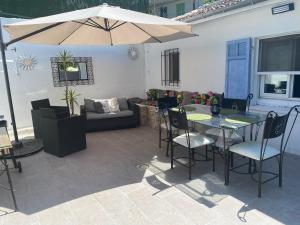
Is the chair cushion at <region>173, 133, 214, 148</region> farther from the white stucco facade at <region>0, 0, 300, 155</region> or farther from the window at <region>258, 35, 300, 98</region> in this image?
the window at <region>258, 35, 300, 98</region>

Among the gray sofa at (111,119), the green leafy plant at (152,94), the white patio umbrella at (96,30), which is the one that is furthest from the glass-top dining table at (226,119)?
the green leafy plant at (152,94)

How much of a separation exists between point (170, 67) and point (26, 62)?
3.62m

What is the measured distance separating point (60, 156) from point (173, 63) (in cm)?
372

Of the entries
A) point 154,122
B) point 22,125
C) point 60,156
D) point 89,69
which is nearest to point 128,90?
point 89,69

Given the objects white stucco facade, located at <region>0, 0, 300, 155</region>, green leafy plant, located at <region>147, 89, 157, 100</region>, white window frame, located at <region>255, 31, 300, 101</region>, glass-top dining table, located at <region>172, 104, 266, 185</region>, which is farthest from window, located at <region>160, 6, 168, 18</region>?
glass-top dining table, located at <region>172, 104, 266, 185</region>

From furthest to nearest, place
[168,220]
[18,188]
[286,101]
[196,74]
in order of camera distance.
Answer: [196,74] < [286,101] < [18,188] < [168,220]

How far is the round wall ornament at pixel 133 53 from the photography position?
6.84 m

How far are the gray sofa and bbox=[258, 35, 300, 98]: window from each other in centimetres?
295

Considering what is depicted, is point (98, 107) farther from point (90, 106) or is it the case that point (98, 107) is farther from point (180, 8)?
point (180, 8)

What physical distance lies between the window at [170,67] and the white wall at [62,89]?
953 mm

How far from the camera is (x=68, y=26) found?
357 cm

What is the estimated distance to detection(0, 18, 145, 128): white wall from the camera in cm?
536

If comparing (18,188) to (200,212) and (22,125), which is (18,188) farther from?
(22,125)

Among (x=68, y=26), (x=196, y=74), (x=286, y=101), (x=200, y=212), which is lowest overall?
(x=200, y=212)
